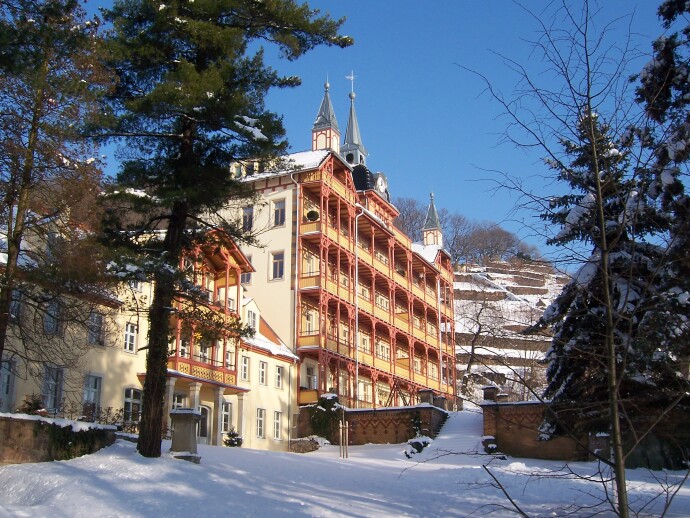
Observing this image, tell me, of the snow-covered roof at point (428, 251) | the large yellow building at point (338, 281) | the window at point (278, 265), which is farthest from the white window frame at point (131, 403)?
the snow-covered roof at point (428, 251)

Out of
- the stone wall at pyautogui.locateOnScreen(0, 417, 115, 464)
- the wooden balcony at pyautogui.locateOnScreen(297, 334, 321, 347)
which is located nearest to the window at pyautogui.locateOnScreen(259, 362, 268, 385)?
the wooden balcony at pyautogui.locateOnScreen(297, 334, 321, 347)

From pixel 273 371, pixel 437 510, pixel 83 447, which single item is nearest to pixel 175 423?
pixel 83 447

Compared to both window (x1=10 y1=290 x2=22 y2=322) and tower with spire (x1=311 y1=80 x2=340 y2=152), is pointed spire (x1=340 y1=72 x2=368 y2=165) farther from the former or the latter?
window (x1=10 y1=290 x2=22 y2=322)

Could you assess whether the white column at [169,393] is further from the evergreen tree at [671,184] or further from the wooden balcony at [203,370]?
the evergreen tree at [671,184]

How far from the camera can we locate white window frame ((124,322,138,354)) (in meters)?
29.0

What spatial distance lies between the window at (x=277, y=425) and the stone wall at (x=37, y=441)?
2075 centimetres

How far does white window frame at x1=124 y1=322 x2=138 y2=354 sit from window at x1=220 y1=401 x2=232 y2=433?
5915 mm

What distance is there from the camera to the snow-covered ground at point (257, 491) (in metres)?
12.5

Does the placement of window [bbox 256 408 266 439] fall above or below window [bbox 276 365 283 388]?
below

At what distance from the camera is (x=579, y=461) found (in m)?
26.4

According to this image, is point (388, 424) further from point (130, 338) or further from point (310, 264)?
point (310, 264)

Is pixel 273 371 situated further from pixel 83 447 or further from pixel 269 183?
pixel 83 447

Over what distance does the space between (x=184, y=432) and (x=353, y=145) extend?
143 ft

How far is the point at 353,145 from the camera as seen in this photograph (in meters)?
59.0
